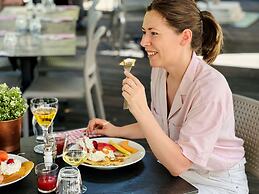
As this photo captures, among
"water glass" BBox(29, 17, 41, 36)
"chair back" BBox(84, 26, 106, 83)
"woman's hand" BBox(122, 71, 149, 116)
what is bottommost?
"chair back" BBox(84, 26, 106, 83)

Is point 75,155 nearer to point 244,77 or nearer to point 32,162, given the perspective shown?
point 32,162

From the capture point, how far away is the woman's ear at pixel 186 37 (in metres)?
1.96

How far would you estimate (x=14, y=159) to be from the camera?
1.85m

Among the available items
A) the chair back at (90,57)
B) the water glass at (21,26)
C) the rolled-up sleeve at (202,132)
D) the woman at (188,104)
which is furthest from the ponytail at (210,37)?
the water glass at (21,26)

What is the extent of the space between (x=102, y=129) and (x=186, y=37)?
1.73ft

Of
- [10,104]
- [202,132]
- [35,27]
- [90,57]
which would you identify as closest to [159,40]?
[202,132]

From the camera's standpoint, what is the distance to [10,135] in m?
1.97

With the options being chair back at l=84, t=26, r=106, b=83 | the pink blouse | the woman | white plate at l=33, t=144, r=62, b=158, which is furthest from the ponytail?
chair back at l=84, t=26, r=106, b=83

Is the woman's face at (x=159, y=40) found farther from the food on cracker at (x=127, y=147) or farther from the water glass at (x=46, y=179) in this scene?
the water glass at (x=46, y=179)

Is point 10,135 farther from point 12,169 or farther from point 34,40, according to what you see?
point 34,40

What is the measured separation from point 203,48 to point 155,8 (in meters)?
0.31

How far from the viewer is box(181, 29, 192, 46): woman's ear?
6.44 ft

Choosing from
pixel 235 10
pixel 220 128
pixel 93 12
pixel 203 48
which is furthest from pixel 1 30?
pixel 235 10

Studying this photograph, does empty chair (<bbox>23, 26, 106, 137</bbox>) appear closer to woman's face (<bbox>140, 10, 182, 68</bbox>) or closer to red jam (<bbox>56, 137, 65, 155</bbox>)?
red jam (<bbox>56, 137, 65, 155</bbox>)
